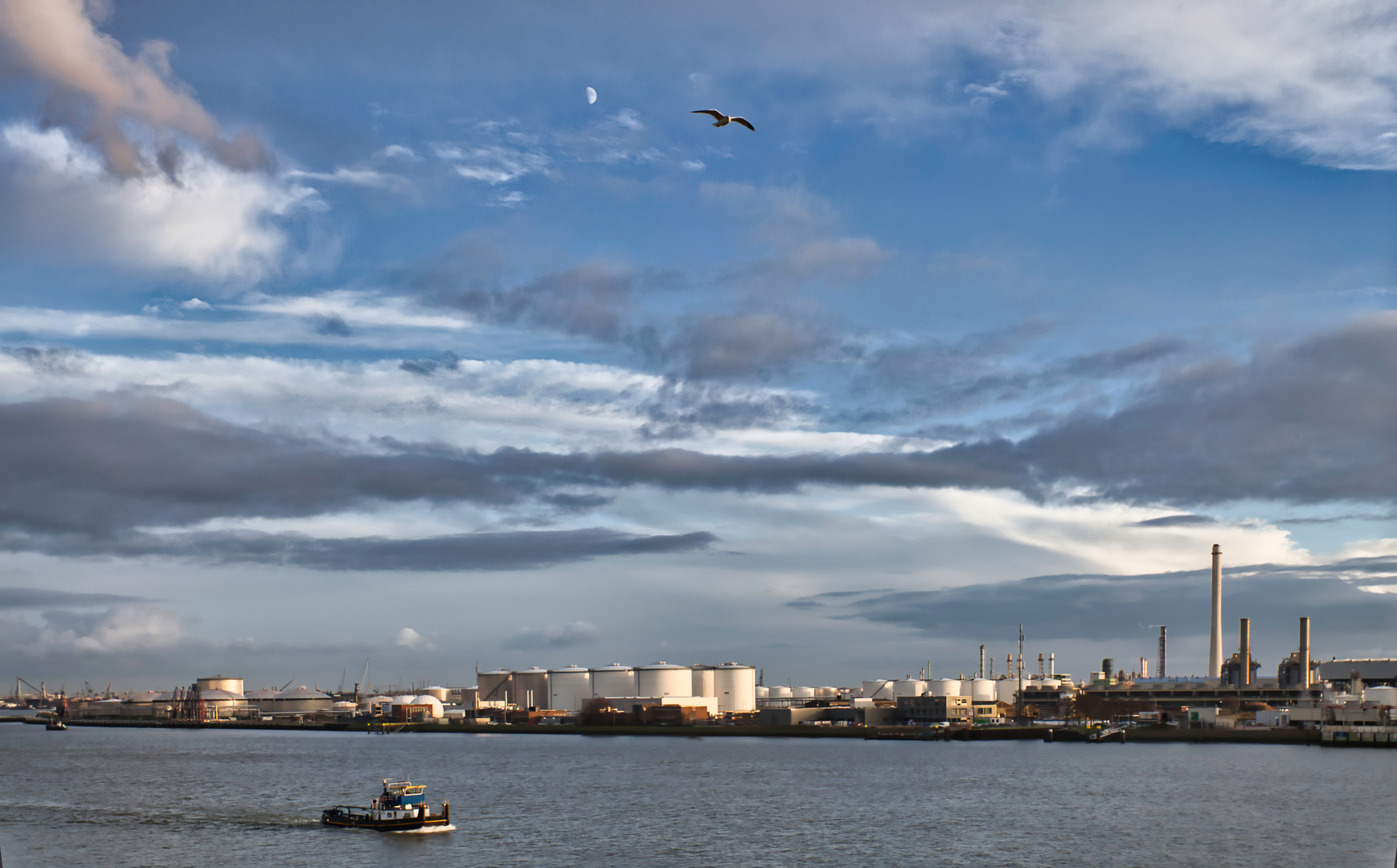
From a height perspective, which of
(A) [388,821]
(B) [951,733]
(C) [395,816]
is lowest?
(B) [951,733]

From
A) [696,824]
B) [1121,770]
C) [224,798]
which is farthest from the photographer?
[1121,770]

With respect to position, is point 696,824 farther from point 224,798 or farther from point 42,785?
point 42,785

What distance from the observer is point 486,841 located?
6038cm

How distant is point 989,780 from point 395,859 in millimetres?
51260

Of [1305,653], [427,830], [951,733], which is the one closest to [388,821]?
[427,830]

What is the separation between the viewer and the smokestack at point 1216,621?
193 m

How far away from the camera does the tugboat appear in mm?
64438

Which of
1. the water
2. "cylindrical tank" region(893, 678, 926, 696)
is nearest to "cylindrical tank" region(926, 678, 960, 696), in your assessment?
"cylindrical tank" region(893, 678, 926, 696)

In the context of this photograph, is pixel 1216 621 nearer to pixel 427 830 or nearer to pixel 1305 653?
pixel 1305 653

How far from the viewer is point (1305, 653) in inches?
7200

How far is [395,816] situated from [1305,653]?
525 ft

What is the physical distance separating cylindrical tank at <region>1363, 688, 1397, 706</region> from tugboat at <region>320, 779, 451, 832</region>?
141m

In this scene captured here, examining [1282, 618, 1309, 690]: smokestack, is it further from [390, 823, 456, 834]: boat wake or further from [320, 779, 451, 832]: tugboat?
[320, 779, 451, 832]: tugboat

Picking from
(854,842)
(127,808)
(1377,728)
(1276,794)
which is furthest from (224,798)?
(1377,728)
